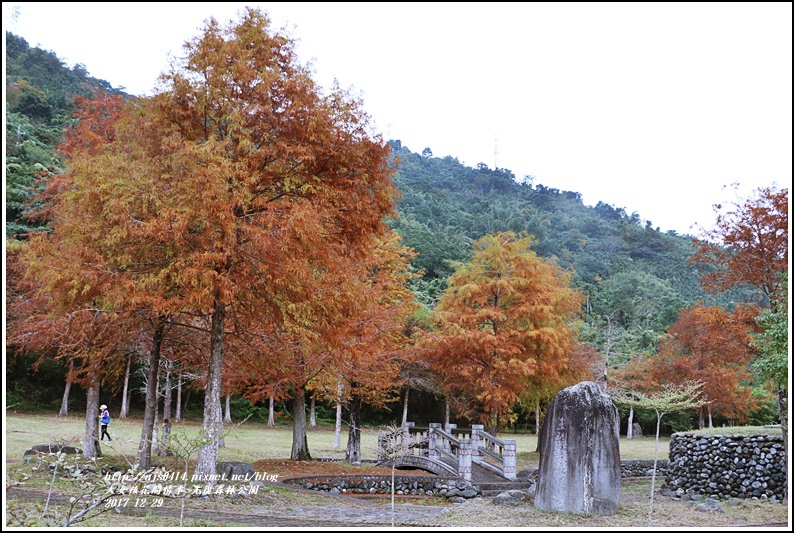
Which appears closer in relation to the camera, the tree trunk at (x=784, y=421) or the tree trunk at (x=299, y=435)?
the tree trunk at (x=784, y=421)

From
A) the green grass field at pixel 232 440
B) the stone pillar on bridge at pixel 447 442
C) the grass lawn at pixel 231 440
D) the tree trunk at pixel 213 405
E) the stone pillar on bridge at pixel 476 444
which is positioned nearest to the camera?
the tree trunk at pixel 213 405

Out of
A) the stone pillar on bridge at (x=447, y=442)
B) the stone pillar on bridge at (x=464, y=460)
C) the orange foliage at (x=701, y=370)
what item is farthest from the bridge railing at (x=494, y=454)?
the orange foliage at (x=701, y=370)

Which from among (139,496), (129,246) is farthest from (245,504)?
(129,246)

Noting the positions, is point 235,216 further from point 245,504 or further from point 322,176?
point 245,504

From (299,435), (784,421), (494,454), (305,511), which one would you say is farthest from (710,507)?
(299,435)

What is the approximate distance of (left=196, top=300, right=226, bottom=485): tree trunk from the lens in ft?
34.7

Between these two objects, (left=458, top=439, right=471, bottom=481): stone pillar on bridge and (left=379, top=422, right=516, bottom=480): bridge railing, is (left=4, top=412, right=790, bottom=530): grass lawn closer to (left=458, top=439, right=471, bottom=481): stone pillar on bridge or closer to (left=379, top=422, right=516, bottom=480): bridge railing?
(left=379, top=422, right=516, bottom=480): bridge railing

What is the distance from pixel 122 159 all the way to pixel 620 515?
10761 mm

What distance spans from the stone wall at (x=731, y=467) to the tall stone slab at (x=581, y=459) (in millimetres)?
5499

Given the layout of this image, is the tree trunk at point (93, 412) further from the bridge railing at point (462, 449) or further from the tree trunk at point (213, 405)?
the bridge railing at point (462, 449)

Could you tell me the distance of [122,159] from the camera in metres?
10.7

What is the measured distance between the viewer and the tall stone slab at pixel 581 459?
9852 millimetres

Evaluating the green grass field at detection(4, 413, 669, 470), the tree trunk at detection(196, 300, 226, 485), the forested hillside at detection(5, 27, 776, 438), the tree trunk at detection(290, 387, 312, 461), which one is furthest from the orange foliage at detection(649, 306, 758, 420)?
the tree trunk at detection(196, 300, 226, 485)

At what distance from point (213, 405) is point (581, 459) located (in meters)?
6.70
